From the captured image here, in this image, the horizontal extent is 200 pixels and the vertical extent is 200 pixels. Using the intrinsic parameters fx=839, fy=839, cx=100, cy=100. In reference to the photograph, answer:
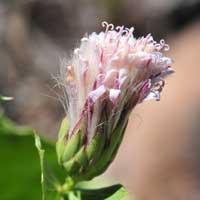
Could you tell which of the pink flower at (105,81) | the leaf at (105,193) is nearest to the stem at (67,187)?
the leaf at (105,193)

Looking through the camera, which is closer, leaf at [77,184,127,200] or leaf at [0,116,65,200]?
leaf at [77,184,127,200]

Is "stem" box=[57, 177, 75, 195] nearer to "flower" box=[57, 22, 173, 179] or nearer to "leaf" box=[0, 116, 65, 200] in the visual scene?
"flower" box=[57, 22, 173, 179]

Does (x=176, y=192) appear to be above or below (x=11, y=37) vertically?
below

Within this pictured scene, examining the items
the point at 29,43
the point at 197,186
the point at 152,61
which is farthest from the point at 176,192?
the point at 152,61

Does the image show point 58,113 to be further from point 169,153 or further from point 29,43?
point 169,153

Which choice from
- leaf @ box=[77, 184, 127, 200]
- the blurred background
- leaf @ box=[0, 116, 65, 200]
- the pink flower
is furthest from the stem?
the blurred background

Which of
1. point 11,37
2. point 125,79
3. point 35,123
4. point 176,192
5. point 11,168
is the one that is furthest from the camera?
point 11,37

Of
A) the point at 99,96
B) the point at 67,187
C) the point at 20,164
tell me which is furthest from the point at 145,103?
the point at 99,96
